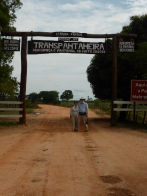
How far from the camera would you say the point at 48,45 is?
18.1m

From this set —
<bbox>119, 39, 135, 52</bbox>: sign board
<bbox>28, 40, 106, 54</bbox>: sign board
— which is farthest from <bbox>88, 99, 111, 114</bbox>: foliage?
<bbox>28, 40, 106, 54</bbox>: sign board

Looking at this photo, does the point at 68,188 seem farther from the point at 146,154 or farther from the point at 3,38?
the point at 3,38

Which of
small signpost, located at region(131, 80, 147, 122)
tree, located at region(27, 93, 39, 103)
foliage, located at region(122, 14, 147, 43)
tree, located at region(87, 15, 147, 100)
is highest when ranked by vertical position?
foliage, located at region(122, 14, 147, 43)

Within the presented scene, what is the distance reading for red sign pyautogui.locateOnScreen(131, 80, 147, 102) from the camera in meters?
17.2

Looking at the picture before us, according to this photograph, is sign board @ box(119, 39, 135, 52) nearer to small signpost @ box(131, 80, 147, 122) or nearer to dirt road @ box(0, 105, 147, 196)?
small signpost @ box(131, 80, 147, 122)

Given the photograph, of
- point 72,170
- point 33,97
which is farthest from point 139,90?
point 33,97

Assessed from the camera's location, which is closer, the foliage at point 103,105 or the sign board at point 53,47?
the sign board at point 53,47

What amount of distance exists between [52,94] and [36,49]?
10743 centimetres

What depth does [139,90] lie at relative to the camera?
680 inches

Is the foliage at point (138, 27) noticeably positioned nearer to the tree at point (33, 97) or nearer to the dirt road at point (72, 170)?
the dirt road at point (72, 170)

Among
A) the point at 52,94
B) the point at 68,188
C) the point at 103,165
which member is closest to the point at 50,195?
the point at 68,188

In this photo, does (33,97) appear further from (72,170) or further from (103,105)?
(72,170)

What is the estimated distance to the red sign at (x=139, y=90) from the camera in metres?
17.2

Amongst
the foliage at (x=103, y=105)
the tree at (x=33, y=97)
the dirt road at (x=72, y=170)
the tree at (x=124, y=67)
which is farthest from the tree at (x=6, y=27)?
the tree at (x=33, y=97)
